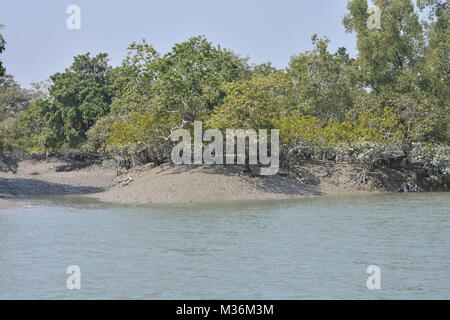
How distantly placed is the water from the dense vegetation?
11368 mm

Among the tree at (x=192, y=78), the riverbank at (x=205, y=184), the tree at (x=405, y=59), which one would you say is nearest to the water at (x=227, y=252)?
the riverbank at (x=205, y=184)

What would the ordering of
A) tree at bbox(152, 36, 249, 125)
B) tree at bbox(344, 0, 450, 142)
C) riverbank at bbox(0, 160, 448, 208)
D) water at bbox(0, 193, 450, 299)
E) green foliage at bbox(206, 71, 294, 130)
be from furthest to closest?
1. tree at bbox(344, 0, 450, 142)
2. tree at bbox(152, 36, 249, 125)
3. green foliage at bbox(206, 71, 294, 130)
4. riverbank at bbox(0, 160, 448, 208)
5. water at bbox(0, 193, 450, 299)

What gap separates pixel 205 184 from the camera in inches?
1802

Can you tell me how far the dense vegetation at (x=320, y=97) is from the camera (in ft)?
159

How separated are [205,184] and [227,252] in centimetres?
2087

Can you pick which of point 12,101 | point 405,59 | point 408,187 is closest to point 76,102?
point 12,101

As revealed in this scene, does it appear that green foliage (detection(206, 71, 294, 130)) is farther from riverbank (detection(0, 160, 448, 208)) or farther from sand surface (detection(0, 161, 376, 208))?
riverbank (detection(0, 160, 448, 208))

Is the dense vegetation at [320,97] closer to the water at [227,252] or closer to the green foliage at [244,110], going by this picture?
the green foliage at [244,110]

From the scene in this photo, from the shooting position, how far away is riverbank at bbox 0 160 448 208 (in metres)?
45.0

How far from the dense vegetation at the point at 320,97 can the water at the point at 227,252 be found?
11.4 m

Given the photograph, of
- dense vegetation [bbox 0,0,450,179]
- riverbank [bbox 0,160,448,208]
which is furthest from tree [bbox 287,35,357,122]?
riverbank [bbox 0,160,448,208]

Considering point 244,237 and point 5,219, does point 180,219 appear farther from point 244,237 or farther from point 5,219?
point 5,219

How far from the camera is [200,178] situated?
1834 inches

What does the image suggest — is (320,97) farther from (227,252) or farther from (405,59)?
(227,252)
